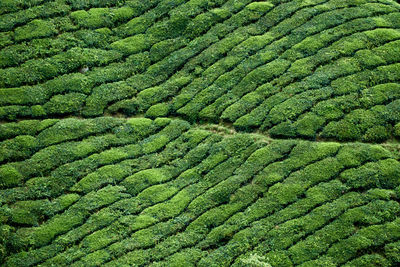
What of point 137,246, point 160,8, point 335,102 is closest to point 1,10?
point 160,8

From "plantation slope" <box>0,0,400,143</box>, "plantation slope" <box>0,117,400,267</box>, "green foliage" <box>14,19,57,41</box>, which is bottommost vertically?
"plantation slope" <box>0,117,400,267</box>

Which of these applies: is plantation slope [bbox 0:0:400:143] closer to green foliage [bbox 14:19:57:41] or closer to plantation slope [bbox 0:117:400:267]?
green foliage [bbox 14:19:57:41]

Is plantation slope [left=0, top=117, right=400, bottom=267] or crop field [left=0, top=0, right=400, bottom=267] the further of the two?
crop field [left=0, top=0, right=400, bottom=267]

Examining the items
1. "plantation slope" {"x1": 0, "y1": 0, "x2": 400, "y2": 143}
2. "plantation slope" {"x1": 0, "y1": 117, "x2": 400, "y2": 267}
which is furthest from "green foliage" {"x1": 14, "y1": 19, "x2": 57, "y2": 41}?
"plantation slope" {"x1": 0, "y1": 117, "x2": 400, "y2": 267}

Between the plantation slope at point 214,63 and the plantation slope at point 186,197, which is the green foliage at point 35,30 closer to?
the plantation slope at point 214,63

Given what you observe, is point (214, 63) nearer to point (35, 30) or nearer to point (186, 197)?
point (186, 197)

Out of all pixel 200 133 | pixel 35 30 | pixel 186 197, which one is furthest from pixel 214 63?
pixel 35 30

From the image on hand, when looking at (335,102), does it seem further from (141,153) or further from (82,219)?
(82,219)

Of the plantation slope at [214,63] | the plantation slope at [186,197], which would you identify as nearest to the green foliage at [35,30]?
the plantation slope at [214,63]
